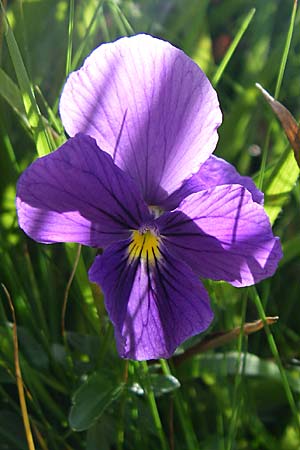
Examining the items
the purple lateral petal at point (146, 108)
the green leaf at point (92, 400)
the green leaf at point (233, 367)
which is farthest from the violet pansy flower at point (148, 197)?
the green leaf at point (233, 367)

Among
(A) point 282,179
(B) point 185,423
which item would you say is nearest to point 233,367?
(B) point 185,423

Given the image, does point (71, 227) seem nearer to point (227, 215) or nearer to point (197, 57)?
point (227, 215)

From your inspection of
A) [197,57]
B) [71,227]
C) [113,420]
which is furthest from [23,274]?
[197,57]

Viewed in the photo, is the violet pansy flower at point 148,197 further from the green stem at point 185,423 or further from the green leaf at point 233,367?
the green leaf at point 233,367

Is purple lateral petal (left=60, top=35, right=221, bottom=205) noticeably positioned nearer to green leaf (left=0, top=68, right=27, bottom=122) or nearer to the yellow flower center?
the yellow flower center

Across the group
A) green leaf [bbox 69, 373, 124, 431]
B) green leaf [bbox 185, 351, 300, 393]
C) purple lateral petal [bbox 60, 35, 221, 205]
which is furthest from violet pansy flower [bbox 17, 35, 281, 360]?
green leaf [bbox 185, 351, 300, 393]

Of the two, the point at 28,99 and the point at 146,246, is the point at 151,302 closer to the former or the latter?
the point at 146,246
